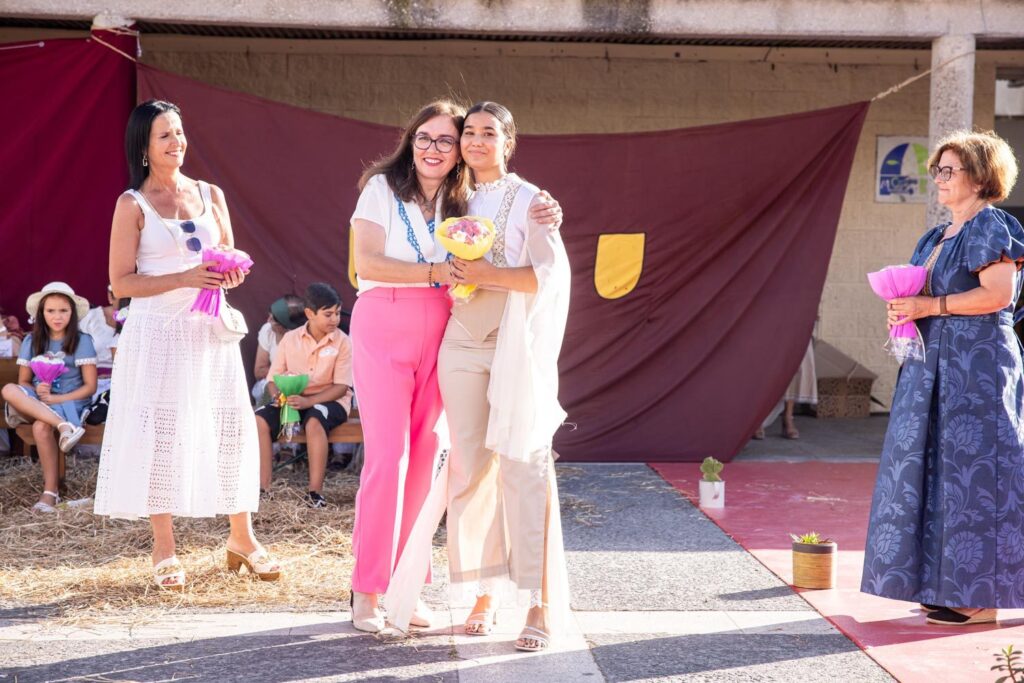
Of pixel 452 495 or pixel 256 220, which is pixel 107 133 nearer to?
pixel 256 220

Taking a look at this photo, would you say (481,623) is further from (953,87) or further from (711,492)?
(953,87)

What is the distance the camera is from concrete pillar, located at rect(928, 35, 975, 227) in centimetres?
723

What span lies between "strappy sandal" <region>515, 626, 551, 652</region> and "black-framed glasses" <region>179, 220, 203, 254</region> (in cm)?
187

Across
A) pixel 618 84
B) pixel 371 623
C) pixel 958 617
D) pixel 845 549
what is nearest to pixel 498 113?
pixel 371 623

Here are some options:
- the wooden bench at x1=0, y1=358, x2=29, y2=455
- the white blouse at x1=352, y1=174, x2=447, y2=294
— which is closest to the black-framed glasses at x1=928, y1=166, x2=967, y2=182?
the white blouse at x1=352, y1=174, x2=447, y2=294

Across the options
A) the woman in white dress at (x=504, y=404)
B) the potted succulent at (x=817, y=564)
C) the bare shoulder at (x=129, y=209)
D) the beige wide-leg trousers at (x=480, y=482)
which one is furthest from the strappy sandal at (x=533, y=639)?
the bare shoulder at (x=129, y=209)

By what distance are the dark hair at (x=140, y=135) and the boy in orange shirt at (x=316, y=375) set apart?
2151mm

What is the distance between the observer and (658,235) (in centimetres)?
729

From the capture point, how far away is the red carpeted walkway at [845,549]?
3.74 meters

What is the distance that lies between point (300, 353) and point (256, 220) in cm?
98

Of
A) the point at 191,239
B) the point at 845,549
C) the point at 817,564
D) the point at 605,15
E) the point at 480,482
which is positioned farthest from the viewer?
the point at 605,15

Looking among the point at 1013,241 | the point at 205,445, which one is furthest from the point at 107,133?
the point at 1013,241

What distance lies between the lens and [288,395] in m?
6.36

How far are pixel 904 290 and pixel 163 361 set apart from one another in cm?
270
